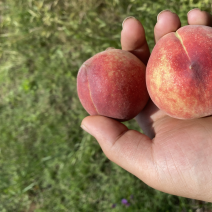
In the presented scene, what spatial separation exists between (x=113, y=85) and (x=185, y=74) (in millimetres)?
592

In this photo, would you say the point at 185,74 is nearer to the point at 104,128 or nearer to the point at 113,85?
the point at 113,85

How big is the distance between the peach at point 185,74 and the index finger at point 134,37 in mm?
631

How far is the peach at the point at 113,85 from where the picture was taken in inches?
70.9

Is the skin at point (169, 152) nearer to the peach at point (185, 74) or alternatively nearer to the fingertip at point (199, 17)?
the fingertip at point (199, 17)

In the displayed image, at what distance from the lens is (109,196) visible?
2838 mm

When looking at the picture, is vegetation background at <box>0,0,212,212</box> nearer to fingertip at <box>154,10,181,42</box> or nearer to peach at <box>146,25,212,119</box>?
fingertip at <box>154,10,181,42</box>

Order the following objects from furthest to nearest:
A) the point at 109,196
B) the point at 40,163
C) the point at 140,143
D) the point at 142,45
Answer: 1. the point at 40,163
2. the point at 109,196
3. the point at 142,45
4. the point at 140,143

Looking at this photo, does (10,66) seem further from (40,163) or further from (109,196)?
(109,196)

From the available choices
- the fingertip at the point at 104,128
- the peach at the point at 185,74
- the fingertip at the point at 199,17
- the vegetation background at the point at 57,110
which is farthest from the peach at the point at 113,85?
the vegetation background at the point at 57,110

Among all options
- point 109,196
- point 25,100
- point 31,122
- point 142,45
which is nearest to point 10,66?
point 25,100

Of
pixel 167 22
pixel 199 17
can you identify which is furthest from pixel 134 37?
pixel 199 17

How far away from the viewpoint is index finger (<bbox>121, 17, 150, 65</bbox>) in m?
2.16

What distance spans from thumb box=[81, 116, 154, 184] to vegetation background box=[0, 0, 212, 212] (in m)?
1.06

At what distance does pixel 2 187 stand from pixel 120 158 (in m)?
2.47
